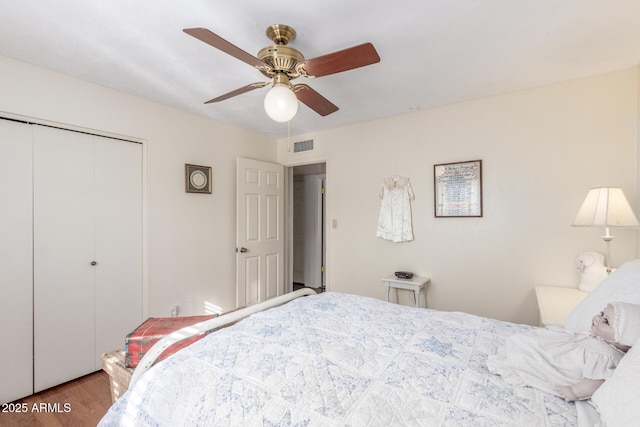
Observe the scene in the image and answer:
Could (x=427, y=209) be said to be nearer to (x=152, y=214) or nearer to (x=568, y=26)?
(x=568, y=26)

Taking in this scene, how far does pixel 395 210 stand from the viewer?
10.6 feet

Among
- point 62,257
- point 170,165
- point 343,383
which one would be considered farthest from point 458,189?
point 62,257

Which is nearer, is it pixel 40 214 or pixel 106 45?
pixel 106 45

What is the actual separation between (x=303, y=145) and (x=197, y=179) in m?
1.45

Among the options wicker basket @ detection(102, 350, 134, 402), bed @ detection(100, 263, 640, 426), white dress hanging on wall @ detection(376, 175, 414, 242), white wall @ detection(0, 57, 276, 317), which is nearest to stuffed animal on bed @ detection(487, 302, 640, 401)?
Answer: bed @ detection(100, 263, 640, 426)

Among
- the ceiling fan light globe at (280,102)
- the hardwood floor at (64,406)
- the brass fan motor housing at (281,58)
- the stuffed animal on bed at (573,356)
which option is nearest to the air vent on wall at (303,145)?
the brass fan motor housing at (281,58)

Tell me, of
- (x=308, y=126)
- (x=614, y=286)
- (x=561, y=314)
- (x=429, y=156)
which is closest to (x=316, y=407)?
(x=614, y=286)

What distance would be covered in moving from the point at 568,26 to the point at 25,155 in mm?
3660

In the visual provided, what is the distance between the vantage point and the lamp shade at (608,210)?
188 cm

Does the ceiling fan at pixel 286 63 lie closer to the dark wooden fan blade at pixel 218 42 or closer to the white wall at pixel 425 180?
the dark wooden fan blade at pixel 218 42

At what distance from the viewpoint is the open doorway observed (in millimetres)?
5242

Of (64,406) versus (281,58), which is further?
(64,406)

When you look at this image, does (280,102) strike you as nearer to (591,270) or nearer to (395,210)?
(395,210)

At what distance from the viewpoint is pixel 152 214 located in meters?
2.83
